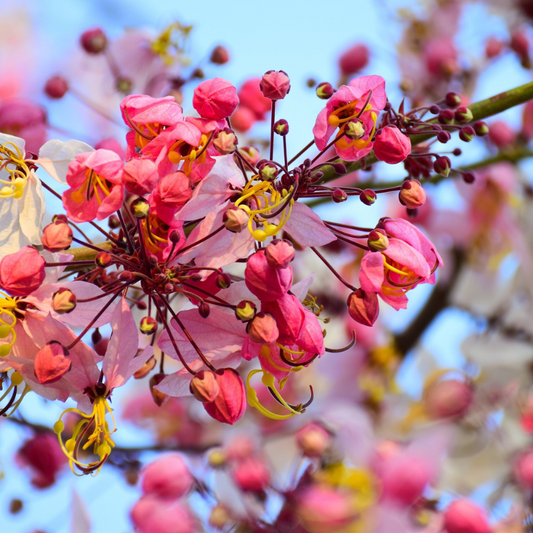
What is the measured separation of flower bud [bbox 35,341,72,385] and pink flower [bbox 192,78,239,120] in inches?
12.3

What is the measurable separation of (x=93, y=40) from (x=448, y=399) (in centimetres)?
127

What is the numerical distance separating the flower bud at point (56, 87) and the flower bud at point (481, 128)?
0.77m

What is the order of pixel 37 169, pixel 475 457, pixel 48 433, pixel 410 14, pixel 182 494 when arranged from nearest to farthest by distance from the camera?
1. pixel 37 169
2. pixel 182 494
3. pixel 48 433
4. pixel 475 457
5. pixel 410 14

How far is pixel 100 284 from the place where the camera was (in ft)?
2.64

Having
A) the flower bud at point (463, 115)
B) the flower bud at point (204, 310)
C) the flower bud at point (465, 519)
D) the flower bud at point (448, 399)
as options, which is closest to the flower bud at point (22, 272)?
the flower bud at point (204, 310)

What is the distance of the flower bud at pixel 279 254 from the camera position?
0.70 meters

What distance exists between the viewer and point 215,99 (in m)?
0.76

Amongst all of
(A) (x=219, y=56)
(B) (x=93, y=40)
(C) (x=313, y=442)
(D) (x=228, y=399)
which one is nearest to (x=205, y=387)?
(D) (x=228, y=399)

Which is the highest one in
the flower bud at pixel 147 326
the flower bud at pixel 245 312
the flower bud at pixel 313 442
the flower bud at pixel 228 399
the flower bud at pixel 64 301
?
the flower bud at pixel 245 312

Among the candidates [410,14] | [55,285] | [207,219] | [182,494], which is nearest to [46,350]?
[55,285]

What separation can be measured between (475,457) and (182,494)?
3.39ft

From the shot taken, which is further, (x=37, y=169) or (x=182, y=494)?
(x=182, y=494)

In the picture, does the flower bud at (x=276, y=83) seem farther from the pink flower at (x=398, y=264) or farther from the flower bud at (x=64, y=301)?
the flower bud at (x=64, y=301)

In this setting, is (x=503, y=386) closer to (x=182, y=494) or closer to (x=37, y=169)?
(x=182, y=494)
